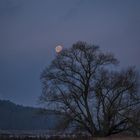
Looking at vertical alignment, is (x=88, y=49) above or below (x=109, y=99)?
above

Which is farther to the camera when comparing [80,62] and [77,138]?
[80,62]

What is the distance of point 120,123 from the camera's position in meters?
42.5

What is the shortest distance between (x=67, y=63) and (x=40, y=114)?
6.58 meters

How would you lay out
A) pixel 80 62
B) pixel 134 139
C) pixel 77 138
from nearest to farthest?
1. pixel 134 139
2. pixel 77 138
3. pixel 80 62

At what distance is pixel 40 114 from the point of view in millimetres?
43406

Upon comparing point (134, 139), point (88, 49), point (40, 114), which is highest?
point (88, 49)

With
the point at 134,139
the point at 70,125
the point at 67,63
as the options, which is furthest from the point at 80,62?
the point at 134,139

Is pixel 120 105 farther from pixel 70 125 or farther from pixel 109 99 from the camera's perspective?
pixel 70 125

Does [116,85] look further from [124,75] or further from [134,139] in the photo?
[134,139]

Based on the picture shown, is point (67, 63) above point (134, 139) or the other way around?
above

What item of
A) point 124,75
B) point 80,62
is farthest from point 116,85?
point 80,62


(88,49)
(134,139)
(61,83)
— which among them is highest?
(88,49)

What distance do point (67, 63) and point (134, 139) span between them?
1226 centimetres

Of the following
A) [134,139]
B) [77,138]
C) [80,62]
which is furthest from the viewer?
[80,62]
